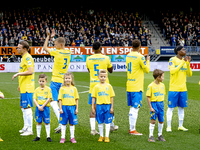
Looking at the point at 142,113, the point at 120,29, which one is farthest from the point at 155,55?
the point at 142,113

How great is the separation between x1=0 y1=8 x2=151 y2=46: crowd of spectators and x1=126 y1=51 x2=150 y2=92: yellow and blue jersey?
25.3 meters

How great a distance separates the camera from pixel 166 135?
6988 millimetres

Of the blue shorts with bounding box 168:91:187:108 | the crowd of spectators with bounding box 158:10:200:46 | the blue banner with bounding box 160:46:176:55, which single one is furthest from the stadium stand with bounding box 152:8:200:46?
the blue shorts with bounding box 168:91:187:108

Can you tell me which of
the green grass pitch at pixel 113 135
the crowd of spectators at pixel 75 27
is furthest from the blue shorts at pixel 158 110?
the crowd of spectators at pixel 75 27

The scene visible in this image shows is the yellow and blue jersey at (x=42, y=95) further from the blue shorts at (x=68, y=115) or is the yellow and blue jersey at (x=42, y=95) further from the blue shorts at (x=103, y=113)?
the blue shorts at (x=103, y=113)

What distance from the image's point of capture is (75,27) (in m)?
36.0

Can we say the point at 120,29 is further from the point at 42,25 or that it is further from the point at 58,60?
the point at 58,60

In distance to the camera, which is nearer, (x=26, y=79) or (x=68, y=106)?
(x=68, y=106)

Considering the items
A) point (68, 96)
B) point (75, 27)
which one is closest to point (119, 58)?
point (75, 27)

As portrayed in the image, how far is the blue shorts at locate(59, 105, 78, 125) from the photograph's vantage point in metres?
6.17

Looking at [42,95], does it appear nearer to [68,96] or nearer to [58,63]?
[68,96]

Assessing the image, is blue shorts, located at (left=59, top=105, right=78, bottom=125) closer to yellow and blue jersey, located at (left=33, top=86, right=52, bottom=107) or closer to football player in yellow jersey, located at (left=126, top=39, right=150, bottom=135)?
yellow and blue jersey, located at (left=33, top=86, right=52, bottom=107)

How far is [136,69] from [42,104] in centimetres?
234

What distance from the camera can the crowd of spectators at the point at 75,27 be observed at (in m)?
32.7
